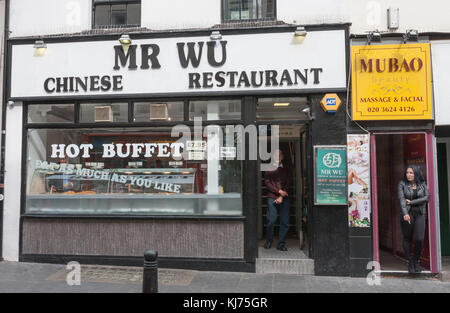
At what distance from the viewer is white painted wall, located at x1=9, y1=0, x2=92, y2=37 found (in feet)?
26.1

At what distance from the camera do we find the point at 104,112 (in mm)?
7719

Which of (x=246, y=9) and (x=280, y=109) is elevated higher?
(x=246, y=9)

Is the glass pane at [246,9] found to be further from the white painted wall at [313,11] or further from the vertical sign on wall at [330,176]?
the vertical sign on wall at [330,176]

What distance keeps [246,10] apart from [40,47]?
4.36m

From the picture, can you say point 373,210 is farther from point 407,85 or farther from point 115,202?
point 115,202

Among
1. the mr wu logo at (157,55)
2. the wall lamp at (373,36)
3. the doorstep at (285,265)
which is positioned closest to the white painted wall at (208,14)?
the wall lamp at (373,36)

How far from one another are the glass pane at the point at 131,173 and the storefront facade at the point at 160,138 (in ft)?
0.07

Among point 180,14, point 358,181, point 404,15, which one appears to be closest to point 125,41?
point 180,14

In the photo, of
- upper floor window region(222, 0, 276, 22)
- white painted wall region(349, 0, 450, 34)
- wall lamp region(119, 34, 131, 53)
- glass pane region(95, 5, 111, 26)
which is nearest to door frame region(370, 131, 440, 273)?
white painted wall region(349, 0, 450, 34)

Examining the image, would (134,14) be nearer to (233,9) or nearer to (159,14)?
(159,14)

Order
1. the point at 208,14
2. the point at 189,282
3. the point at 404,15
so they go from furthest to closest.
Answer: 1. the point at 208,14
2. the point at 404,15
3. the point at 189,282

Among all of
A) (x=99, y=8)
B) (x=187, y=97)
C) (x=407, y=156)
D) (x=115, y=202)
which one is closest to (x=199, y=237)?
(x=115, y=202)

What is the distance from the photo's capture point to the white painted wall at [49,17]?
313 inches

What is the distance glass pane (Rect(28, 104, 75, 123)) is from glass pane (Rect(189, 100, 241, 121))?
102 inches
